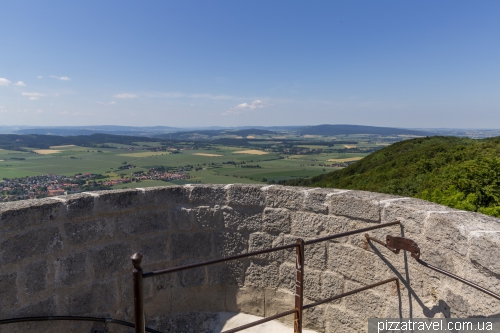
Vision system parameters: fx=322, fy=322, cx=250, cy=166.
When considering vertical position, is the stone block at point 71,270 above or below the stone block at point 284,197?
below

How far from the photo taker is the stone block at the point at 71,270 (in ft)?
8.21

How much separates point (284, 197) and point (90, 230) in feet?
5.56

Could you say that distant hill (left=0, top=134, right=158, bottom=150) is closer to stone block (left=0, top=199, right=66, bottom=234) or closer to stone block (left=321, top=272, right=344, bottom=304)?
stone block (left=0, top=199, right=66, bottom=234)

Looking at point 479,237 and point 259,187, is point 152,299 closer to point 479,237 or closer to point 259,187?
point 259,187

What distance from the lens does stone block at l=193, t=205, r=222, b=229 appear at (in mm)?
3172

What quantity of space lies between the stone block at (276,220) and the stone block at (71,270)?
159 cm

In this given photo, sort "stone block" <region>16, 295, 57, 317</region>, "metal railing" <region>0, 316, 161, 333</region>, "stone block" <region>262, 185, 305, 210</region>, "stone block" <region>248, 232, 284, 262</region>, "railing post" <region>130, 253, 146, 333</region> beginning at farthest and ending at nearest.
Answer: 1. "stone block" <region>248, 232, 284, 262</region>
2. "stone block" <region>262, 185, 305, 210</region>
3. "stone block" <region>16, 295, 57, 317</region>
4. "metal railing" <region>0, 316, 161, 333</region>
5. "railing post" <region>130, 253, 146, 333</region>

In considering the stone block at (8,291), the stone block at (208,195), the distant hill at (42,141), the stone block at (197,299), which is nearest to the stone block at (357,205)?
the stone block at (208,195)

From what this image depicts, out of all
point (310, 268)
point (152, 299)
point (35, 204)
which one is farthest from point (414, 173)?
point (35, 204)

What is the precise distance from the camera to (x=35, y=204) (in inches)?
94.7

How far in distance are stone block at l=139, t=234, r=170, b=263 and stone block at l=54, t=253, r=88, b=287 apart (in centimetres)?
49

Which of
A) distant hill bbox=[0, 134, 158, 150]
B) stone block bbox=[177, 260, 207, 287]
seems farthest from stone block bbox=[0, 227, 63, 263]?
distant hill bbox=[0, 134, 158, 150]

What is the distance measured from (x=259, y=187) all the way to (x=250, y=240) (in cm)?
53

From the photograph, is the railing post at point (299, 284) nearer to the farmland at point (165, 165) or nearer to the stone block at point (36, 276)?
the stone block at point (36, 276)
